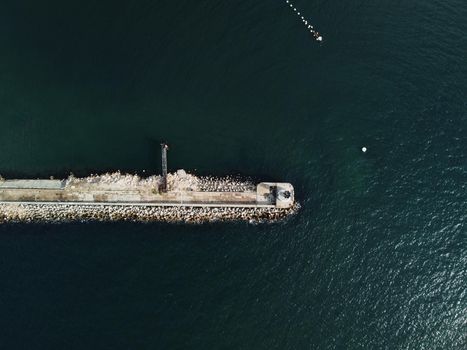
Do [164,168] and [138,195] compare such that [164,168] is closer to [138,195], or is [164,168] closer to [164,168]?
[164,168]

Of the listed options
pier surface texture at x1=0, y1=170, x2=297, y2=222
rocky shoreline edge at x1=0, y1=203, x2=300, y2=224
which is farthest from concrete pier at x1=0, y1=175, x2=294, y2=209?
rocky shoreline edge at x1=0, y1=203, x2=300, y2=224

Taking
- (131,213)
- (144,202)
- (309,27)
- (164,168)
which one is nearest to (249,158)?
(164,168)

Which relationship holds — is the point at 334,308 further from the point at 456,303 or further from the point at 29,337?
the point at 29,337

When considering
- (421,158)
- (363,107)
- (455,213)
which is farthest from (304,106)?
(455,213)

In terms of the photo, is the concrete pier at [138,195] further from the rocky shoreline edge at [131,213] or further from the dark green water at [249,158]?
the dark green water at [249,158]

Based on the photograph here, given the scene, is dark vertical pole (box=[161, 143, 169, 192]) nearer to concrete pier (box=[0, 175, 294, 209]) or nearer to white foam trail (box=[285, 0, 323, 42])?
concrete pier (box=[0, 175, 294, 209])

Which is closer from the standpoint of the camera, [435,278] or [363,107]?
[435,278]
